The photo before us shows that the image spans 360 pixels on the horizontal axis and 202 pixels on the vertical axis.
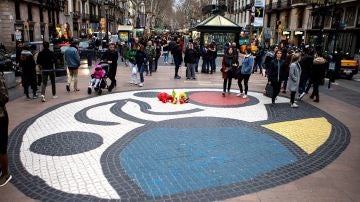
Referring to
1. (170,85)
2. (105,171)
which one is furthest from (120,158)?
(170,85)

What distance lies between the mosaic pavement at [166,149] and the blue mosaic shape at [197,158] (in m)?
0.02

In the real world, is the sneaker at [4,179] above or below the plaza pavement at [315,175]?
below

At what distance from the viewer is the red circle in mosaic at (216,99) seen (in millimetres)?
10561

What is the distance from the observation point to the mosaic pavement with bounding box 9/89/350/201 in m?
4.82

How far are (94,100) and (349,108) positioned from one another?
27.7 feet

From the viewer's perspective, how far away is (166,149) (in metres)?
6.33

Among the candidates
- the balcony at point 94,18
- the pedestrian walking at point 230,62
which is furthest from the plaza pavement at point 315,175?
the balcony at point 94,18

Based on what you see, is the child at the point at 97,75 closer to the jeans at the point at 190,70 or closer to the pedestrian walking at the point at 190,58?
the pedestrian walking at the point at 190,58

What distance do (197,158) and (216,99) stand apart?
17.9 ft

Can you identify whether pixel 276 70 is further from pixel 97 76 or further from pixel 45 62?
pixel 45 62

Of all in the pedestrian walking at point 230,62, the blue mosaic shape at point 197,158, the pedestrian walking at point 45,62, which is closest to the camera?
the blue mosaic shape at point 197,158

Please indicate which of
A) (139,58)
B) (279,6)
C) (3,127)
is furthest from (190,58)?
(279,6)

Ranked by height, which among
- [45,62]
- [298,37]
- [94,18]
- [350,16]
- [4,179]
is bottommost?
[4,179]

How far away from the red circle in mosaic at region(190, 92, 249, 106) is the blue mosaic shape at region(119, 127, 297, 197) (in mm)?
2909
